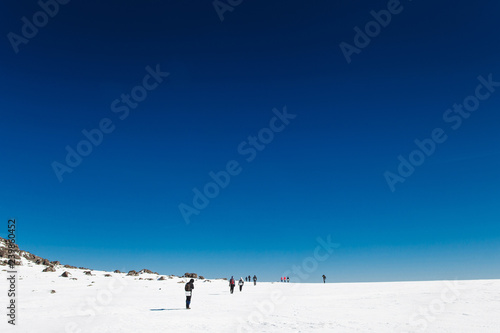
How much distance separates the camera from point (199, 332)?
14859 millimetres

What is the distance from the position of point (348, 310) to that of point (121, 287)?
29238mm

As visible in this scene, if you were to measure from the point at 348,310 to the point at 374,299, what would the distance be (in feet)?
21.0

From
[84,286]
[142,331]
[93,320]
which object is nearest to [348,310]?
[142,331]

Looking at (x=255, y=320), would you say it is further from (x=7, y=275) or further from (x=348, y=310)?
(x=7, y=275)

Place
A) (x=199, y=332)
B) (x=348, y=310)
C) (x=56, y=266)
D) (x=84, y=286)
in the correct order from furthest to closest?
(x=56, y=266) → (x=84, y=286) → (x=348, y=310) → (x=199, y=332)

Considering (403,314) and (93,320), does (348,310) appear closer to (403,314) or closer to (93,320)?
(403,314)

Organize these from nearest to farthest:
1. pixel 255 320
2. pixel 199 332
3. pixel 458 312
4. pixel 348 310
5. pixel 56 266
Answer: pixel 199 332, pixel 255 320, pixel 458 312, pixel 348 310, pixel 56 266

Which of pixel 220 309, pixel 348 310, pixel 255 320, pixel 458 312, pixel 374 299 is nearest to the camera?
pixel 255 320

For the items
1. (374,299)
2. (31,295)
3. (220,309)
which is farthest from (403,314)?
(31,295)

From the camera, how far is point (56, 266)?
53.7 meters

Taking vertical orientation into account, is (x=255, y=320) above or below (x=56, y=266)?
below

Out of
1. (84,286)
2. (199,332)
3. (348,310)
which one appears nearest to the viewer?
(199,332)

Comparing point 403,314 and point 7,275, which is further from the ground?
point 7,275

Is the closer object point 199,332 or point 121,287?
point 199,332
